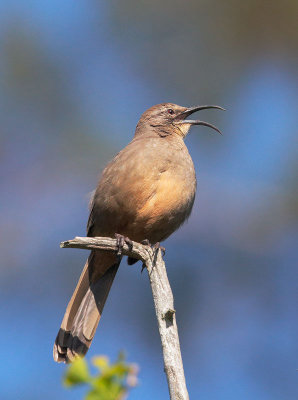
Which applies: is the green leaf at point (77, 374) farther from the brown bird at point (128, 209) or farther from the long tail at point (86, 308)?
the long tail at point (86, 308)

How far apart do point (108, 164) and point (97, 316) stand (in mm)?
1463

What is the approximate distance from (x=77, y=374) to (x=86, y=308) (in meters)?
4.25

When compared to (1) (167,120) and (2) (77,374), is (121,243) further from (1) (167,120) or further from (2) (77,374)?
(2) (77,374)

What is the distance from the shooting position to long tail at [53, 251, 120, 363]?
15.6ft

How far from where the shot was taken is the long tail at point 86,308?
4762 millimetres

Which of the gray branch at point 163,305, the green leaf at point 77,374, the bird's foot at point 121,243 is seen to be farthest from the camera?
the bird's foot at point 121,243

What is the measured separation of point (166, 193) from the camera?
4.73 meters

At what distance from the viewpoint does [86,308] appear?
16.8ft

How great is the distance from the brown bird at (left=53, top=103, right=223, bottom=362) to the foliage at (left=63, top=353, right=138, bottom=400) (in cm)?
363

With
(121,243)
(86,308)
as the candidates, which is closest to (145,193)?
(121,243)

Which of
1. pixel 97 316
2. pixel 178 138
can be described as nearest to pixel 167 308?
pixel 97 316

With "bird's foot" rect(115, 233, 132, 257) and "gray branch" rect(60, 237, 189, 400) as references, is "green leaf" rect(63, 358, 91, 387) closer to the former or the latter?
"gray branch" rect(60, 237, 189, 400)

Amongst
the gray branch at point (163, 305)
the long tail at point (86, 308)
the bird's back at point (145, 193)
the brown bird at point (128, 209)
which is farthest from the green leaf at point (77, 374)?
the long tail at point (86, 308)

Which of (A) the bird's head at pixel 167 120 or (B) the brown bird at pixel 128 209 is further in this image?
(A) the bird's head at pixel 167 120
